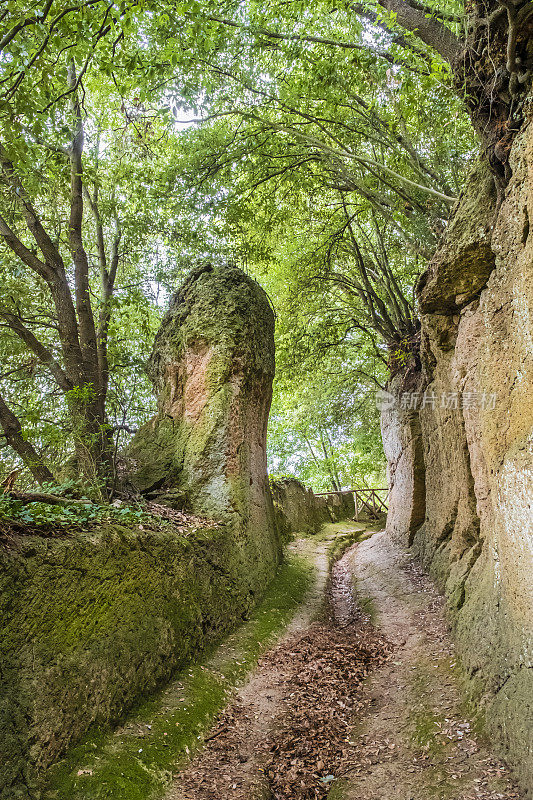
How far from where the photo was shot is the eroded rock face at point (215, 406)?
8.28 m

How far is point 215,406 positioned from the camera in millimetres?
8789

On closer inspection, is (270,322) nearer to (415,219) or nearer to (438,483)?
(415,219)

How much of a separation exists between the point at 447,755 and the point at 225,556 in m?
3.99

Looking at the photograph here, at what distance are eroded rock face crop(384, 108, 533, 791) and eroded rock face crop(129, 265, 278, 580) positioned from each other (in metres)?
3.47

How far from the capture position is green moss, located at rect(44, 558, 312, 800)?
3385 mm

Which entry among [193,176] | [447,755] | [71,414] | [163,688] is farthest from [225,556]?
[193,176]

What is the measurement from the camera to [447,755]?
12.5 feet

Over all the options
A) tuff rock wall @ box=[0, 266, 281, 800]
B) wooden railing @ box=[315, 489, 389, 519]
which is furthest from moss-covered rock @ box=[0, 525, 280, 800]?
wooden railing @ box=[315, 489, 389, 519]

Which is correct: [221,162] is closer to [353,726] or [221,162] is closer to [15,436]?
[15,436]
